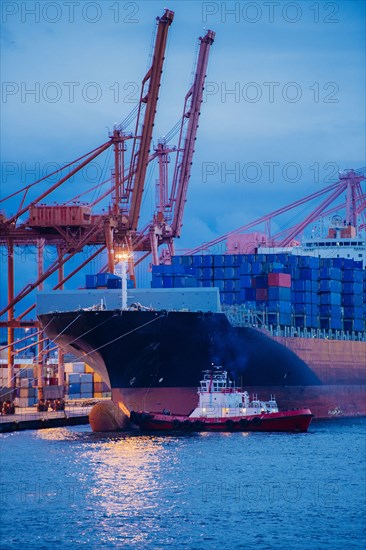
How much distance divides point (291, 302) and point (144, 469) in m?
26.9

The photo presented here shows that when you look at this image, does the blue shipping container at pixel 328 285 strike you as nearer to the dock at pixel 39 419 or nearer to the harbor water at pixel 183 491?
the dock at pixel 39 419

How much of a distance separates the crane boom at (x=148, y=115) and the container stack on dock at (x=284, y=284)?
4160mm

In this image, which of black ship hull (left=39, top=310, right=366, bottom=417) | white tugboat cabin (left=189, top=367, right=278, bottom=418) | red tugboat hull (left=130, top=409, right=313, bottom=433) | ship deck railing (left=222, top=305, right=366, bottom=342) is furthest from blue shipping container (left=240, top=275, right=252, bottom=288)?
red tugboat hull (left=130, top=409, right=313, bottom=433)

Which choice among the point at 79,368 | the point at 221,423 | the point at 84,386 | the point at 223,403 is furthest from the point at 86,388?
the point at 221,423

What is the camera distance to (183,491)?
4316 cm

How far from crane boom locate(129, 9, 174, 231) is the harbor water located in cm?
1804

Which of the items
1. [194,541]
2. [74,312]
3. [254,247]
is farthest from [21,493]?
[254,247]

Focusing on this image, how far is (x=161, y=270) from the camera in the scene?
6825 centimetres

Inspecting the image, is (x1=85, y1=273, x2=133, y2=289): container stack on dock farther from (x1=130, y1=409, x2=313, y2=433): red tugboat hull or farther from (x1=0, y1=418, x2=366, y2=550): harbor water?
(x1=0, y1=418, x2=366, y2=550): harbor water

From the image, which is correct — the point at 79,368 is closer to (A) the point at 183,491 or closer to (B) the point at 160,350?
(B) the point at 160,350

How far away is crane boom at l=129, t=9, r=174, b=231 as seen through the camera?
70.2 meters

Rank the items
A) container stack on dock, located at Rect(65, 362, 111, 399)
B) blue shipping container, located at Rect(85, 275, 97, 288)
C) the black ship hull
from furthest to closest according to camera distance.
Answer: container stack on dock, located at Rect(65, 362, 111, 399), blue shipping container, located at Rect(85, 275, 97, 288), the black ship hull

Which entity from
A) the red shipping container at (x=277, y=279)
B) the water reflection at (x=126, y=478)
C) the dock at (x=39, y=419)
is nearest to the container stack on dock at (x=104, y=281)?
the dock at (x=39, y=419)

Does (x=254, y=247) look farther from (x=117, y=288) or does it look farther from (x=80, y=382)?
(x=117, y=288)
